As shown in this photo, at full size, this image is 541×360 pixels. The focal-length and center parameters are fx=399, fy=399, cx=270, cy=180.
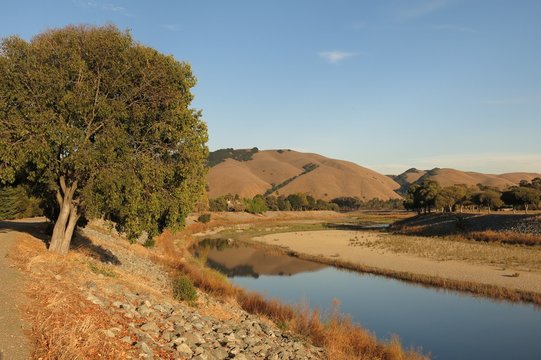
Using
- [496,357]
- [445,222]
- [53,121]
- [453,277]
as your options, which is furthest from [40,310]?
[445,222]

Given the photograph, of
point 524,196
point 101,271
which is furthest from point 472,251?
point 101,271

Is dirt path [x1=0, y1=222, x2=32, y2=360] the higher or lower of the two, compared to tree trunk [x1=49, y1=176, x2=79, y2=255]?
lower

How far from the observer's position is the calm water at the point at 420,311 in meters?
22.8

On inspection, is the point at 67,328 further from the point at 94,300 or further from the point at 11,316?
the point at 94,300

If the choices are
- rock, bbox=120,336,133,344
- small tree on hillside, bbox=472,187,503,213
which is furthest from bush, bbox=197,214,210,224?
rock, bbox=120,336,133,344

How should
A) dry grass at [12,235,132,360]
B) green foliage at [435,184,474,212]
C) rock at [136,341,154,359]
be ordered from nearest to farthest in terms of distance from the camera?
dry grass at [12,235,132,360]
rock at [136,341,154,359]
green foliage at [435,184,474,212]

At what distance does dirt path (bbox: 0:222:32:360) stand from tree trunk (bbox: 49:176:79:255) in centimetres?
393

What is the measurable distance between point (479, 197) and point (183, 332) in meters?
104

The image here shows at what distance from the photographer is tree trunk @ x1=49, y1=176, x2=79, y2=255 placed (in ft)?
70.4

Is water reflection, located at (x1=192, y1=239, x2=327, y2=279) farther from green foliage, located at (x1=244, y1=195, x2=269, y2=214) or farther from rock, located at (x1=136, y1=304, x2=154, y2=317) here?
green foliage, located at (x1=244, y1=195, x2=269, y2=214)

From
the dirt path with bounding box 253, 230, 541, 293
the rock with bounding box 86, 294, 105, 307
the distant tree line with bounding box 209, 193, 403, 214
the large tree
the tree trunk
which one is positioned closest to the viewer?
the rock with bounding box 86, 294, 105, 307

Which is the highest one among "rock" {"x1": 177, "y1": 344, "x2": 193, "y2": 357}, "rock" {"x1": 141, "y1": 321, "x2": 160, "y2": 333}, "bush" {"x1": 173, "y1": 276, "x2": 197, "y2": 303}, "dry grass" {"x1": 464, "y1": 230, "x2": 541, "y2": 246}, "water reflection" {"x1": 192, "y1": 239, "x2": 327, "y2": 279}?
"rock" {"x1": 141, "y1": 321, "x2": 160, "y2": 333}

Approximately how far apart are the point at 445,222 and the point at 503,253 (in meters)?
35.1

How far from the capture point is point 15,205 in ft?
180
